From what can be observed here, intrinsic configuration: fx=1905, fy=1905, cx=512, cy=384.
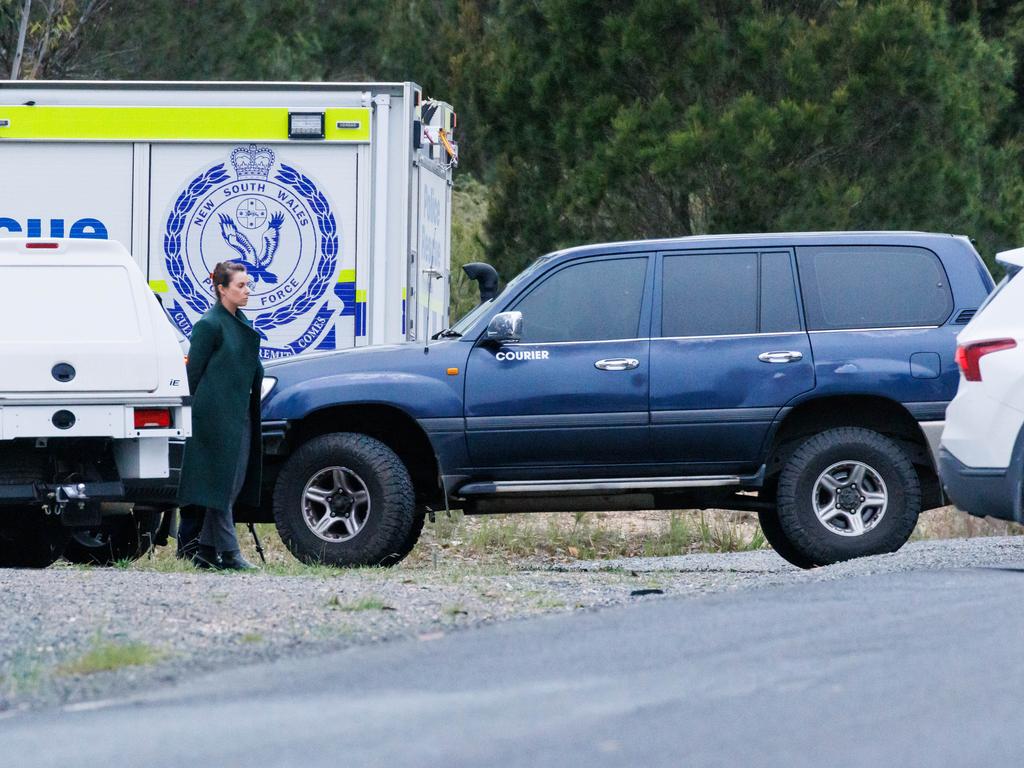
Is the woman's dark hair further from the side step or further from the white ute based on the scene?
the side step

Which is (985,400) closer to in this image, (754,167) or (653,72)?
(754,167)

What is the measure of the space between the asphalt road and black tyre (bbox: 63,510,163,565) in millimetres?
5332

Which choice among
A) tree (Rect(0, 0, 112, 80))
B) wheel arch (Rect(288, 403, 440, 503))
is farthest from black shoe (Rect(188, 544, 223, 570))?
tree (Rect(0, 0, 112, 80))

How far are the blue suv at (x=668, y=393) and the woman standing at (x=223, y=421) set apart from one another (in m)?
0.23

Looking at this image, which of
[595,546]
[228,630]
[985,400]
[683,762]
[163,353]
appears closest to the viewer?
[683,762]

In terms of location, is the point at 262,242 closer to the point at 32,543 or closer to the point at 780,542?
the point at 32,543

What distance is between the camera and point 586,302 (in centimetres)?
1076

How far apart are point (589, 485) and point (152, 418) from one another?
7.90ft

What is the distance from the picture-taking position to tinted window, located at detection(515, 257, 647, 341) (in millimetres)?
10711

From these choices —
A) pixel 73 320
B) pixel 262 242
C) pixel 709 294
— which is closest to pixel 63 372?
pixel 73 320

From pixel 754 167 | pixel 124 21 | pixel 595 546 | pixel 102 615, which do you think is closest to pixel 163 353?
pixel 102 615

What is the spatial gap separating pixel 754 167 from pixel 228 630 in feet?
37.9

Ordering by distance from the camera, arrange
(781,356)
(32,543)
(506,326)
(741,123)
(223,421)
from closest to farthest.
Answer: (223,421) < (506,326) < (781,356) < (32,543) < (741,123)

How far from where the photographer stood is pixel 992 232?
19.8m
